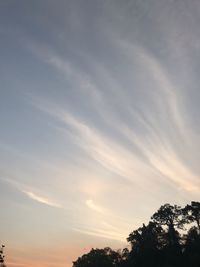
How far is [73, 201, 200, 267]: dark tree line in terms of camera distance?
102m

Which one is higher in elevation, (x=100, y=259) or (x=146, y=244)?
(x=146, y=244)

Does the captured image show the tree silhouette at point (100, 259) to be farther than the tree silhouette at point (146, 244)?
Yes

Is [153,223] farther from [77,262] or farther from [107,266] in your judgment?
[77,262]

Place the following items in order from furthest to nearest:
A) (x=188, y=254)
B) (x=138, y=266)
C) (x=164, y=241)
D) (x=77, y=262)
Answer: (x=77, y=262)
(x=164, y=241)
(x=138, y=266)
(x=188, y=254)

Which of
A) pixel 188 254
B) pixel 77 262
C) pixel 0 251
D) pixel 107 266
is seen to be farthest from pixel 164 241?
pixel 0 251

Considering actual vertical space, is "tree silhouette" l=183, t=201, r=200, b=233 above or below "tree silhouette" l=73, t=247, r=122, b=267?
above

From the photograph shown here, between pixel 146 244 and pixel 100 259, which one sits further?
pixel 100 259

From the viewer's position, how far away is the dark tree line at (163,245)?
10206cm

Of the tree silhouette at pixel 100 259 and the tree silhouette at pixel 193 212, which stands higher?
the tree silhouette at pixel 193 212

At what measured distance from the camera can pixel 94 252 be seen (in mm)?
139875

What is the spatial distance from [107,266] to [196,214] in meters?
38.9

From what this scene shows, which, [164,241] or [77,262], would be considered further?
[77,262]

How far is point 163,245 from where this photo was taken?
116750 mm

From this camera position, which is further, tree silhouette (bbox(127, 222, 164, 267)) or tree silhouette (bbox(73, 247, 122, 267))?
tree silhouette (bbox(73, 247, 122, 267))
